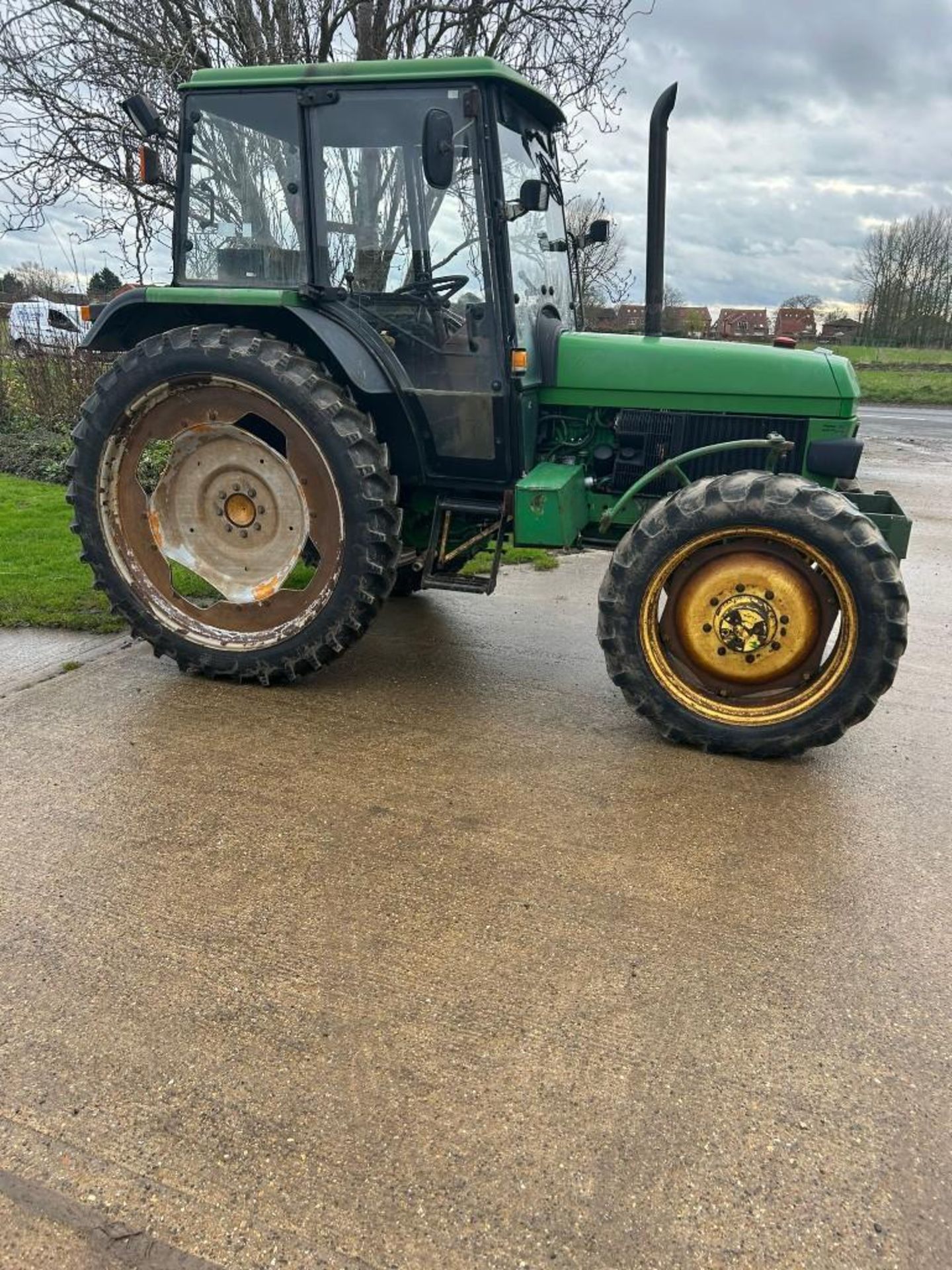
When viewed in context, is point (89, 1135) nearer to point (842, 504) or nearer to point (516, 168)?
point (842, 504)

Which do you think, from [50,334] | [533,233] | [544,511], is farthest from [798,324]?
[544,511]

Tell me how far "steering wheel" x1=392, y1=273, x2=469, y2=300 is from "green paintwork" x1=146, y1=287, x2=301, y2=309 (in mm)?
494

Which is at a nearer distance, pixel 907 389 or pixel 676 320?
pixel 676 320

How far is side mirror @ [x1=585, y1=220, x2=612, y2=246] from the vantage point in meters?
4.58

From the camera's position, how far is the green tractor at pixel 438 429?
3.42m

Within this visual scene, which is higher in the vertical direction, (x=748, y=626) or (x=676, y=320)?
(x=676, y=320)

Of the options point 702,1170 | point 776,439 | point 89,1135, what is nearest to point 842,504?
point 776,439

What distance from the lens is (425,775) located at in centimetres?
330

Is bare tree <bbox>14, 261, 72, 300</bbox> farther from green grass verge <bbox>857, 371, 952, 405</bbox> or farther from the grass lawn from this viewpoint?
green grass verge <bbox>857, 371, 952, 405</bbox>

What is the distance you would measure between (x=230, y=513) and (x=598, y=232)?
2.41 m

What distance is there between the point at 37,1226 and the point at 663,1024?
138cm

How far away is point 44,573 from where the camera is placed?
221 inches

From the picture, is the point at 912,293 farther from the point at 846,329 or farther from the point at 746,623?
the point at 746,623

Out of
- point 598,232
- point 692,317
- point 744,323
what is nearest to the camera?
point 598,232
